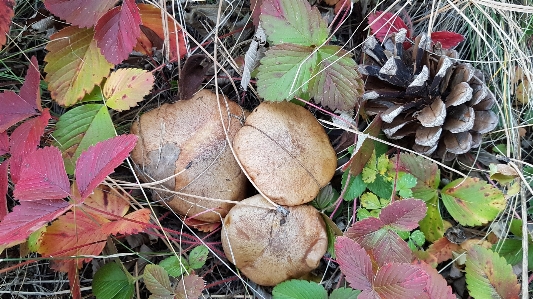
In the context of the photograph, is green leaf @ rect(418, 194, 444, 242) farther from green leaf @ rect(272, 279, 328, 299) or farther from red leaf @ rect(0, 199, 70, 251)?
red leaf @ rect(0, 199, 70, 251)

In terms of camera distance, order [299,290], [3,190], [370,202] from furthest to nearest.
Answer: [370,202], [299,290], [3,190]

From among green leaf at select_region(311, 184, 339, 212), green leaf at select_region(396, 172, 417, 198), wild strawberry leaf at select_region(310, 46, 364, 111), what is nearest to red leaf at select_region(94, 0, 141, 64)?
wild strawberry leaf at select_region(310, 46, 364, 111)

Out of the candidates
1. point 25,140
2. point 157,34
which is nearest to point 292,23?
point 157,34

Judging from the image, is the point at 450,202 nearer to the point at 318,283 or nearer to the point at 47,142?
the point at 318,283

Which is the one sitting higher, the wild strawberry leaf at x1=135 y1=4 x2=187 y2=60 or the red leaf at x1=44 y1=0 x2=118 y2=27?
the red leaf at x1=44 y1=0 x2=118 y2=27

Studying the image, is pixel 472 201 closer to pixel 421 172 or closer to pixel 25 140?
pixel 421 172

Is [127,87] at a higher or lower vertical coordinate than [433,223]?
higher

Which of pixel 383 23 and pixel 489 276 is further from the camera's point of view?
pixel 383 23

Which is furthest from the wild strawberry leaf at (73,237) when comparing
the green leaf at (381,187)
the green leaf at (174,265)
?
the green leaf at (381,187)
